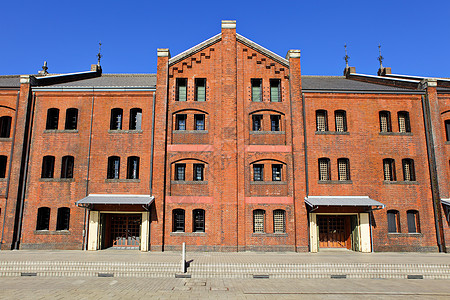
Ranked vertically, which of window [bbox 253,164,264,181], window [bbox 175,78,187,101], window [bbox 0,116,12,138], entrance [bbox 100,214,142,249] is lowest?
entrance [bbox 100,214,142,249]

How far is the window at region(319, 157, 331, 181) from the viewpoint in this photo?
20031 millimetres

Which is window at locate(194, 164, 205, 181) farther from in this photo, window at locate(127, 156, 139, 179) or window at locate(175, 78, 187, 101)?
window at locate(175, 78, 187, 101)

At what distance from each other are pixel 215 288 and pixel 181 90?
44.6ft

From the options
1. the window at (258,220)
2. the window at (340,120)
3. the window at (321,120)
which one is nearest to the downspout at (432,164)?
the window at (340,120)

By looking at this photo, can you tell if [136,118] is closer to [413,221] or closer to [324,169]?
[324,169]

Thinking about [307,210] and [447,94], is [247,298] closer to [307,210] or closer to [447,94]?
[307,210]

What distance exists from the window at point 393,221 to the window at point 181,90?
14722mm

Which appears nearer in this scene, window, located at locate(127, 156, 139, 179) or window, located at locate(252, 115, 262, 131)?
window, located at locate(127, 156, 139, 179)

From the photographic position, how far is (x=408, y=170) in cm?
2031

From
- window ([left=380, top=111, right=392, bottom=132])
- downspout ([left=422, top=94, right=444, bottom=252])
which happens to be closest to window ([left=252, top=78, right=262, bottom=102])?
window ([left=380, top=111, right=392, bottom=132])

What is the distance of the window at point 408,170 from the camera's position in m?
20.1

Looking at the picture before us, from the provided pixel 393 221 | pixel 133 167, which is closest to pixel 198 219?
pixel 133 167

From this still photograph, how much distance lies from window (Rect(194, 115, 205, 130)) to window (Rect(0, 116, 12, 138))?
1195cm

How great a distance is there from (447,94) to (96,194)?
23228mm
